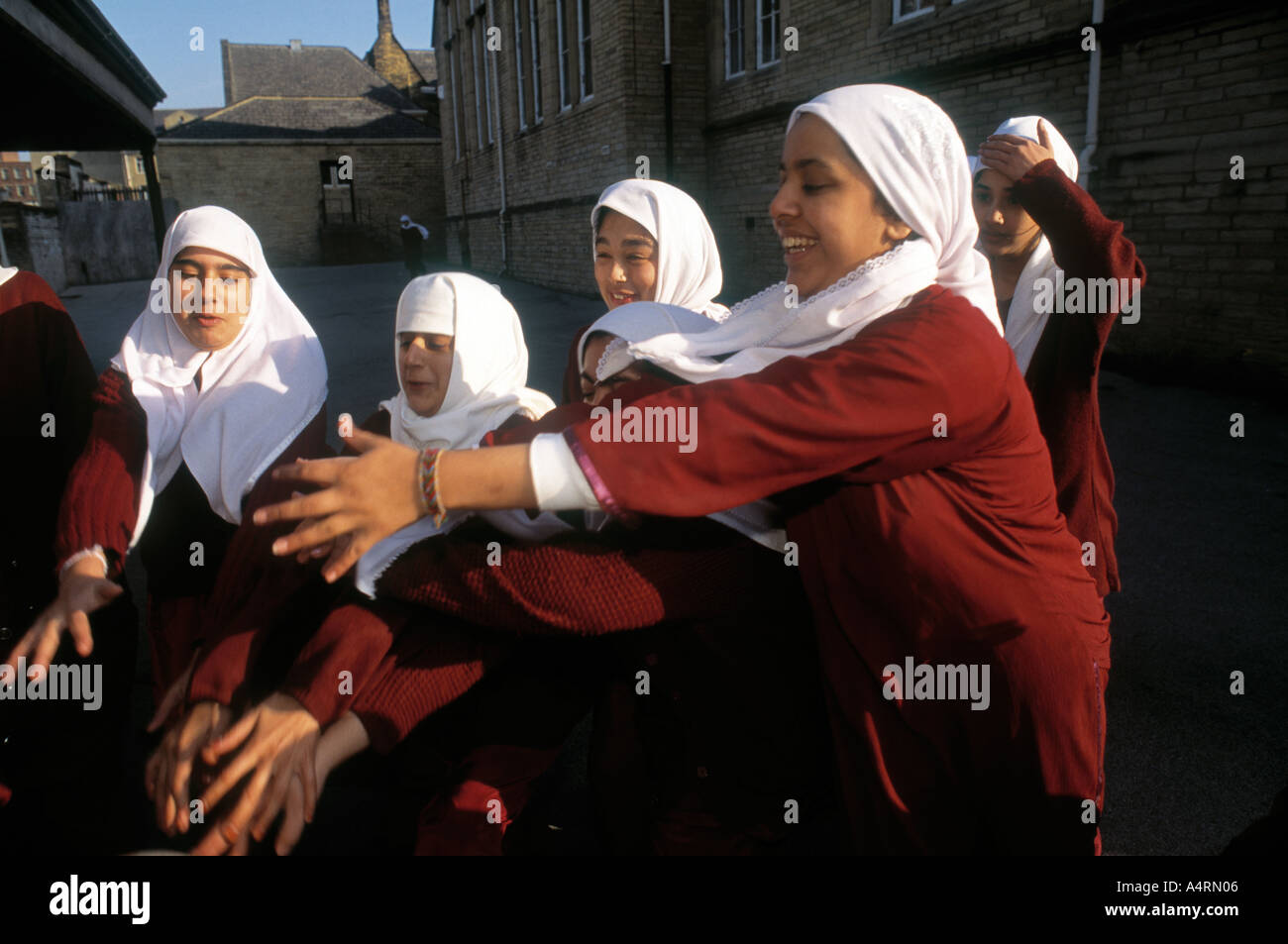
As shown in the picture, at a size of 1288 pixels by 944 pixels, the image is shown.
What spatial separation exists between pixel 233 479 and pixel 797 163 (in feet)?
5.43

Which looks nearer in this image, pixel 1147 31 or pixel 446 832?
pixel 446 832

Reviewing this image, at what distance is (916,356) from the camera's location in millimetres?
1199

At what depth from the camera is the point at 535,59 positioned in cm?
1972

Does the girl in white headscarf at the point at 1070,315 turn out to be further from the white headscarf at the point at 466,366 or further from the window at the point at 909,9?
the window at the point at 909,9

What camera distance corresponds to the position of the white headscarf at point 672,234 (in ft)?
9.11

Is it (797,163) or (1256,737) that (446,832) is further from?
(1256,737)

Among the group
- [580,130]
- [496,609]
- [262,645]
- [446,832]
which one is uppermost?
[580,130]

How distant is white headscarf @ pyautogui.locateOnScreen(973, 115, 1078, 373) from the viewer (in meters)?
2.44

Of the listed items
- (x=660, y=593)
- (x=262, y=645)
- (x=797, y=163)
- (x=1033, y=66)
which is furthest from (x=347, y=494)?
(x=1033, y=66)

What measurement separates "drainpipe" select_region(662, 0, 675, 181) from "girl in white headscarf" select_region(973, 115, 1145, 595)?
1240 centimetres

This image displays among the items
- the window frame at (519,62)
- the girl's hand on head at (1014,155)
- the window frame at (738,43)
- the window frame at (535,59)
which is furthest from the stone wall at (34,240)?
the girl's hand on head at (1014,155)

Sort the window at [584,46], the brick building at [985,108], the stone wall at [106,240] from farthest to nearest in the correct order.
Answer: the stone wall at [106,240], the window at [584,46], the brick building at [985,108]

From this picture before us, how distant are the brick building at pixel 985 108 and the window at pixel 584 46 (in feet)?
0.21

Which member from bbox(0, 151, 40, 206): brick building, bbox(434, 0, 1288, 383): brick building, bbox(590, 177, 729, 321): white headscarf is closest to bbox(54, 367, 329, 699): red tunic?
bbox(590, 177, 729, 321): white headscarf
